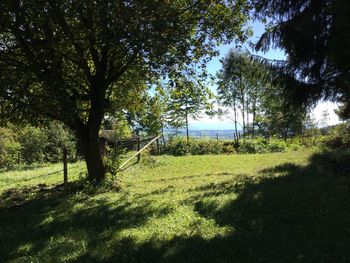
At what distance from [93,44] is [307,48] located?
5.12 metres

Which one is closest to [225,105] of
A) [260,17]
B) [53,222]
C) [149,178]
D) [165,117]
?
[165,117]

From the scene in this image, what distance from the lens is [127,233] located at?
5801mm

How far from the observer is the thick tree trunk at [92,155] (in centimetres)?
1067

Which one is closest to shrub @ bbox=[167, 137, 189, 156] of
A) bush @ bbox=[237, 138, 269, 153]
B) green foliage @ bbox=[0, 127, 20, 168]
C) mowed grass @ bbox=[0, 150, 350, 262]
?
bush @ bbox=[237, 138, 269, 153]

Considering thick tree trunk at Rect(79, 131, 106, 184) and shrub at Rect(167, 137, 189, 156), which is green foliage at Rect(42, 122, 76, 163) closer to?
shrub at Rect(167, 137, 189, 156)

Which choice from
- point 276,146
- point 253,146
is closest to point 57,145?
point 253,146

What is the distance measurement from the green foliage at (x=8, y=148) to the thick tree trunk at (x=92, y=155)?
13921mm

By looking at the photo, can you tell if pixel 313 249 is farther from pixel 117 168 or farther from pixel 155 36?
pixel 117 168

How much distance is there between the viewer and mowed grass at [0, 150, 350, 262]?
4.84 metres

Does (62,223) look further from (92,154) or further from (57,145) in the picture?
(57,145)

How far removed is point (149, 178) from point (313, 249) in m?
8.21

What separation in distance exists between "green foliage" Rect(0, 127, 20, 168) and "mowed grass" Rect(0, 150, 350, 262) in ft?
44.7

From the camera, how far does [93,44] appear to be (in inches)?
353

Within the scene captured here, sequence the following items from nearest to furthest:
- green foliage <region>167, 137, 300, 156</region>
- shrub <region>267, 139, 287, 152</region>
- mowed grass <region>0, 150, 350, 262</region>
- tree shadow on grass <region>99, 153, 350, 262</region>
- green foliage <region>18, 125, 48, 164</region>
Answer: tree shadow on grass <region>99, 153, 350, 262</region>, mowed grass <region>0, 150, 350, 262</region>, shrub <region>267, 139, 287, 152</region>, green foliage <region>167, 137, 300, 156</region>, green foliage <region>18, 125, 48, 164</region>
